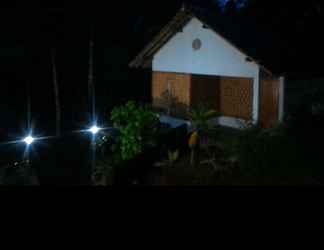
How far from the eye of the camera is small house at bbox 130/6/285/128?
1203 cm

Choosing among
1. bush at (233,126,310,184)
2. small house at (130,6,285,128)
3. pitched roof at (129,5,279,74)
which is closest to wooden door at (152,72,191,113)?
small house at (130,6,285,128)

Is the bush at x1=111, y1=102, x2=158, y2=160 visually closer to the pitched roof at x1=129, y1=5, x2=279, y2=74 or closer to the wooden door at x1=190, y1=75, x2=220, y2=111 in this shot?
the pitched roof at x1=129, y1=5, x2=279, y2=74

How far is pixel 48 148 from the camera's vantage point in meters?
12.1

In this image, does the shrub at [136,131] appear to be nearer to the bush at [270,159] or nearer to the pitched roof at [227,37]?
the bush at [270,159]

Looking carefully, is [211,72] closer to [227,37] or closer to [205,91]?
[227,37]

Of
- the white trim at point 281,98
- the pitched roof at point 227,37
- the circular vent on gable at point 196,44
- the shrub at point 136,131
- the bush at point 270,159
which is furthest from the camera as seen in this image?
the circular vent on gable at point 196,44

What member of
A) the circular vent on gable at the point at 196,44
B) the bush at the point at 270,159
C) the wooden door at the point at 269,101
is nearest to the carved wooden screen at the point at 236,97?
the wooden door at the point at 269,101

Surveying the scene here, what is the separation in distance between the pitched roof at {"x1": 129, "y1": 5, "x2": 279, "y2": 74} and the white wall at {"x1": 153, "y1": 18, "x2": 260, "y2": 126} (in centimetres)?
24

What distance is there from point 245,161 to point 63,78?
15842 mm

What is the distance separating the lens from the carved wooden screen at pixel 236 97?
13.7 metres

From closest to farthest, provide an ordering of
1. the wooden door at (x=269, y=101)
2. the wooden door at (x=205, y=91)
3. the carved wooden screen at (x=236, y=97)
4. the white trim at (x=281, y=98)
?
1. the white trim at (x=281, y=98)
2. the wooden door at (x=269, y=101)
3. the carved wooden screen at (x=236, y=97)
4. the wooden door at (x=205, y=91)

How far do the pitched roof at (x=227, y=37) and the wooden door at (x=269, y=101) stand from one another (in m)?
0.70

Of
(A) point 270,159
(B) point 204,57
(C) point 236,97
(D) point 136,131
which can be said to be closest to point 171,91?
(B) point 204,57

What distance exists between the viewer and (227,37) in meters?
12.2
